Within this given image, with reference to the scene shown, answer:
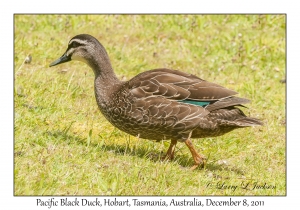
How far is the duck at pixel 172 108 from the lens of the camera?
25.3 feet

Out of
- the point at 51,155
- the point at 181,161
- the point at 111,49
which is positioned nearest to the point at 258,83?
the point at 111,49

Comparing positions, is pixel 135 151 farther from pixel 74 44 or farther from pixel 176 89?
pixel 74 44

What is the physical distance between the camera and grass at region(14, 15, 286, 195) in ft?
22.7

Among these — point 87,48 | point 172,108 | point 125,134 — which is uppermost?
point 87,48

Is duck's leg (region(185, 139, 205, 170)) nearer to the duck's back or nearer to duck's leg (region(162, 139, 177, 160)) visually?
the duck's back

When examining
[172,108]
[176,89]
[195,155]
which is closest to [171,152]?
[195,155]

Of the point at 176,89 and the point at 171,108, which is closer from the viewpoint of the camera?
the point at 171,108

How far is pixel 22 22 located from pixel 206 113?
722 centimetres

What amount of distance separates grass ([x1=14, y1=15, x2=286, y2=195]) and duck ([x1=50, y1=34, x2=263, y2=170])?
0.33 metres

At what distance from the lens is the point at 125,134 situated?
→ 8.80 m

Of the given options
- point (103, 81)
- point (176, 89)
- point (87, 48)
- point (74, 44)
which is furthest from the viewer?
point (74, 44)

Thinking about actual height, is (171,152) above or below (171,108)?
below

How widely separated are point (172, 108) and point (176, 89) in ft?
0.94

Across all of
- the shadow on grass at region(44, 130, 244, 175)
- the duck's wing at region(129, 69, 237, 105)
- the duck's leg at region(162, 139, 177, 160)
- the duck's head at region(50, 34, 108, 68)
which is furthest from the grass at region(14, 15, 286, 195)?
the duck's head at region(50, 34, 108, 68)
